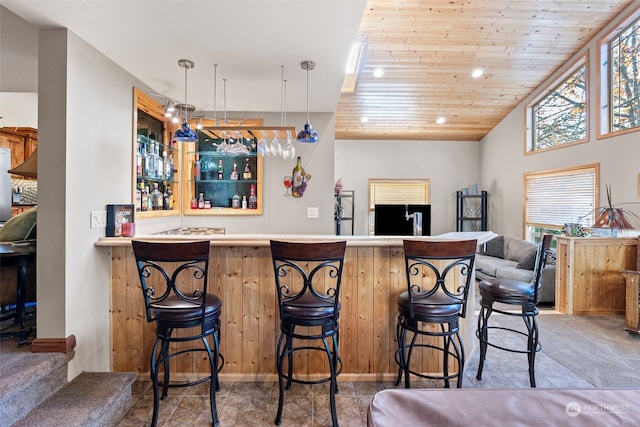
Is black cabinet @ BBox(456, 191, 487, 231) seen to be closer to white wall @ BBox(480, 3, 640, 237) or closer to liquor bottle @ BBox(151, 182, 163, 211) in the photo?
white wall @ BBox(480, 3, 640, 237)

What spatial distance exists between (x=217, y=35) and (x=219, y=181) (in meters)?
2.06

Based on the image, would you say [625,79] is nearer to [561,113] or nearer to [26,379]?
[561,113]

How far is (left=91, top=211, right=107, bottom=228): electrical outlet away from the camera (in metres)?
2.25

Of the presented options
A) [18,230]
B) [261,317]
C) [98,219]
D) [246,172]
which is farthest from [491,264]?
[18,230]

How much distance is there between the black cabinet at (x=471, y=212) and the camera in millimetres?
7051

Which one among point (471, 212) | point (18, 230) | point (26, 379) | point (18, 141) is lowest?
point (26, 379)

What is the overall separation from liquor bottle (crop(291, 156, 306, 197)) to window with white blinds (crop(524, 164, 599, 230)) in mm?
4274

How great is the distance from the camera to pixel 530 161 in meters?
5.91

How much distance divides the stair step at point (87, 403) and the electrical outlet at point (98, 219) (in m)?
1.03

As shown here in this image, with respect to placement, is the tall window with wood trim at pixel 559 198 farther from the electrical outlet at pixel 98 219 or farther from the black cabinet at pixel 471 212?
the electrical outlet at pixel 98 219

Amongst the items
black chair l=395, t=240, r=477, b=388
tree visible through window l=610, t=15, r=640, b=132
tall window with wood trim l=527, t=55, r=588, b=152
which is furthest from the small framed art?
tall window with wood trim l=527, t=55, r=588, b=152

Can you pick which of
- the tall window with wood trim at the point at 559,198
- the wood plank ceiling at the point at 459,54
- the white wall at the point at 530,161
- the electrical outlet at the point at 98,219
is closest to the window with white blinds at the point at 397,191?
the wood plank ceiling at the point at 459,54

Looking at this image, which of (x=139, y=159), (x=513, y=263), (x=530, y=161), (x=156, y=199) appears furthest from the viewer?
(x=530, y=161)

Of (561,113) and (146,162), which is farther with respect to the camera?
(561,113)
